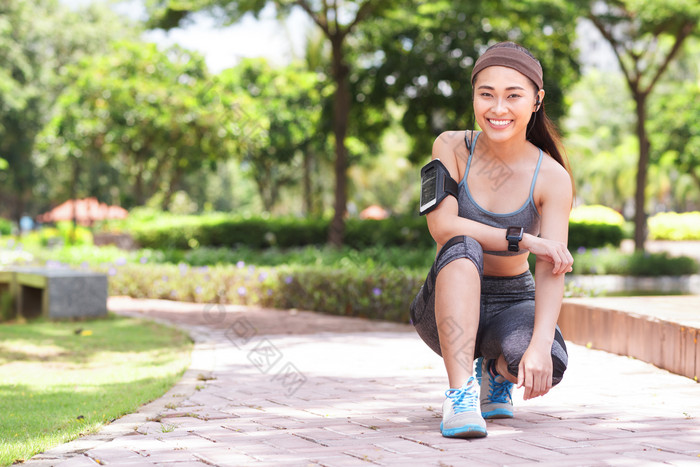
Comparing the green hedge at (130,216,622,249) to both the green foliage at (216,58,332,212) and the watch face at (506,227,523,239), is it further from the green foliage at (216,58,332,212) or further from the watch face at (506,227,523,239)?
the watch face at (506,227,523,239)

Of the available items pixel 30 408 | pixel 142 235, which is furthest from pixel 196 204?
pixel 30 408

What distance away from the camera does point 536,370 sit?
2941 mm

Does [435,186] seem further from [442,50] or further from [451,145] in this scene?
[442,50]

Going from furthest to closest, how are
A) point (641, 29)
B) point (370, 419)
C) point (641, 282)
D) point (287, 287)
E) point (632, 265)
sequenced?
1. point (641, 29)
2. point (632, 265)
3. point (641, 282)
4. point (287, 287)
5. point (370, 419)

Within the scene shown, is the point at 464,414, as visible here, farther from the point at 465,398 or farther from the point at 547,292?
the point at 547,292

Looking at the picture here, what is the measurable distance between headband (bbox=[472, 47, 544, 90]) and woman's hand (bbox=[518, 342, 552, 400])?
112cm

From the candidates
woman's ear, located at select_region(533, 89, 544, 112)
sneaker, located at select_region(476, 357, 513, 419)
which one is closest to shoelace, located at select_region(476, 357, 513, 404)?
sneaker, located at select_region(476, 357, 513, 419)

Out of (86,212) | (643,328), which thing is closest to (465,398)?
(643,328)

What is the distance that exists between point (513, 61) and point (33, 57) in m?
34.4

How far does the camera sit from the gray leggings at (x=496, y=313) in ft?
10.1

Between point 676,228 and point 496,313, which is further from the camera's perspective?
point 676,228

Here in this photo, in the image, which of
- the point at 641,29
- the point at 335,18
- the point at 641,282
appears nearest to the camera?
the point at 335,18

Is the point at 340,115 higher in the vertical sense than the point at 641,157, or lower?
higher

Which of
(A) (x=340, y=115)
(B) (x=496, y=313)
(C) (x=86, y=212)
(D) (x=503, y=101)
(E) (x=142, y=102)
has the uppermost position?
(E) (x=142, y=102)
